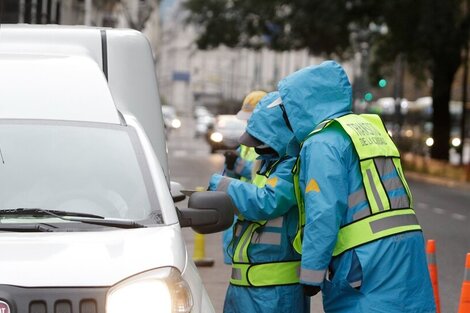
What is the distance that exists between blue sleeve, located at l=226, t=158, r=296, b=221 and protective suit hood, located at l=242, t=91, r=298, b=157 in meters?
0.08

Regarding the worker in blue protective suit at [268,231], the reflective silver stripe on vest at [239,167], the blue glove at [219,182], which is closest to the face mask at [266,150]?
the worker in blue protective suit at [268,231]

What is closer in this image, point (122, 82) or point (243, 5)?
point (122, 82)

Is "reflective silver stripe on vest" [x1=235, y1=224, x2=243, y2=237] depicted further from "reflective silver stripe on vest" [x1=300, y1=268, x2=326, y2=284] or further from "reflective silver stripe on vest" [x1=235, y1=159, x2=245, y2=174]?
"reflective silver stripe on vest" [x1=235, y1=159, x2=245, y2=174]

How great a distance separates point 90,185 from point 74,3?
52.4 metres

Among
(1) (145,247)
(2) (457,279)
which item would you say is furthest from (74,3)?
(1) (145,247)

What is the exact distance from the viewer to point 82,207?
18.8 ft

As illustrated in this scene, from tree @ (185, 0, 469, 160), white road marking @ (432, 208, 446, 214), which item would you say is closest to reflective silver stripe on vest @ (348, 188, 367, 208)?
white road marking @ (432, 208, 446, 214)

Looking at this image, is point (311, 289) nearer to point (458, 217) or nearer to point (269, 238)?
point (269, 238)

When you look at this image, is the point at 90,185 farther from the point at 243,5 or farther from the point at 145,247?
the point at 243,5

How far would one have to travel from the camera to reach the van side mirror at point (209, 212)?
233 inches

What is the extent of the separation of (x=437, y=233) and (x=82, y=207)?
1402cm

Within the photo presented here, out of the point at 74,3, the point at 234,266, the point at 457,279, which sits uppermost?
the point at 234,266

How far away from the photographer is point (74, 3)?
2260 inches

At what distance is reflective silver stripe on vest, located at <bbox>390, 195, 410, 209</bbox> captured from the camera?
19.6ft
